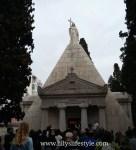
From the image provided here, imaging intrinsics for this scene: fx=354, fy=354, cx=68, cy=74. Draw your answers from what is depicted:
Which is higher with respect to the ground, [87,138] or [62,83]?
[62,83]

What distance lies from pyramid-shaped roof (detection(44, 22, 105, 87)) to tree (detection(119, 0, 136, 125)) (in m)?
15.3

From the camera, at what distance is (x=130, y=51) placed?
21.8m

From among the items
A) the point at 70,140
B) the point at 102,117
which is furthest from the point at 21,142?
the point at 102,117

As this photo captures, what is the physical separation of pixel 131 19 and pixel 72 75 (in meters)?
10.3

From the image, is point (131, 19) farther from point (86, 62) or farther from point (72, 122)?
point (86, 62)

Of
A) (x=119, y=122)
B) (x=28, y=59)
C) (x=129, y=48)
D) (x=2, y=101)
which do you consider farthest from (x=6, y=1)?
(x=119, y=122)

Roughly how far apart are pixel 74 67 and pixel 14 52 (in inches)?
771

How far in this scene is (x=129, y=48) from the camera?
21.7 m

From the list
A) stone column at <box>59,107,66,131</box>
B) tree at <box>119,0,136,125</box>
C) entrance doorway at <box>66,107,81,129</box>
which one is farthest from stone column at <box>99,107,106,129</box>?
tree at <box>119,0,136,125</box>

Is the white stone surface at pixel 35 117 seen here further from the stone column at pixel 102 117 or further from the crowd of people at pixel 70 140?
the crowd of people at pixel 70 140

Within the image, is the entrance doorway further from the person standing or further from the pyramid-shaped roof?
the person standing

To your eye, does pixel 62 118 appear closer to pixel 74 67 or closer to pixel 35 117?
pixel 35 117

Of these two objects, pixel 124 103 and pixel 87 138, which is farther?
pixel 124 103

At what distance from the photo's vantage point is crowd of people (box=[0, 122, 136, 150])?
5934 mm
